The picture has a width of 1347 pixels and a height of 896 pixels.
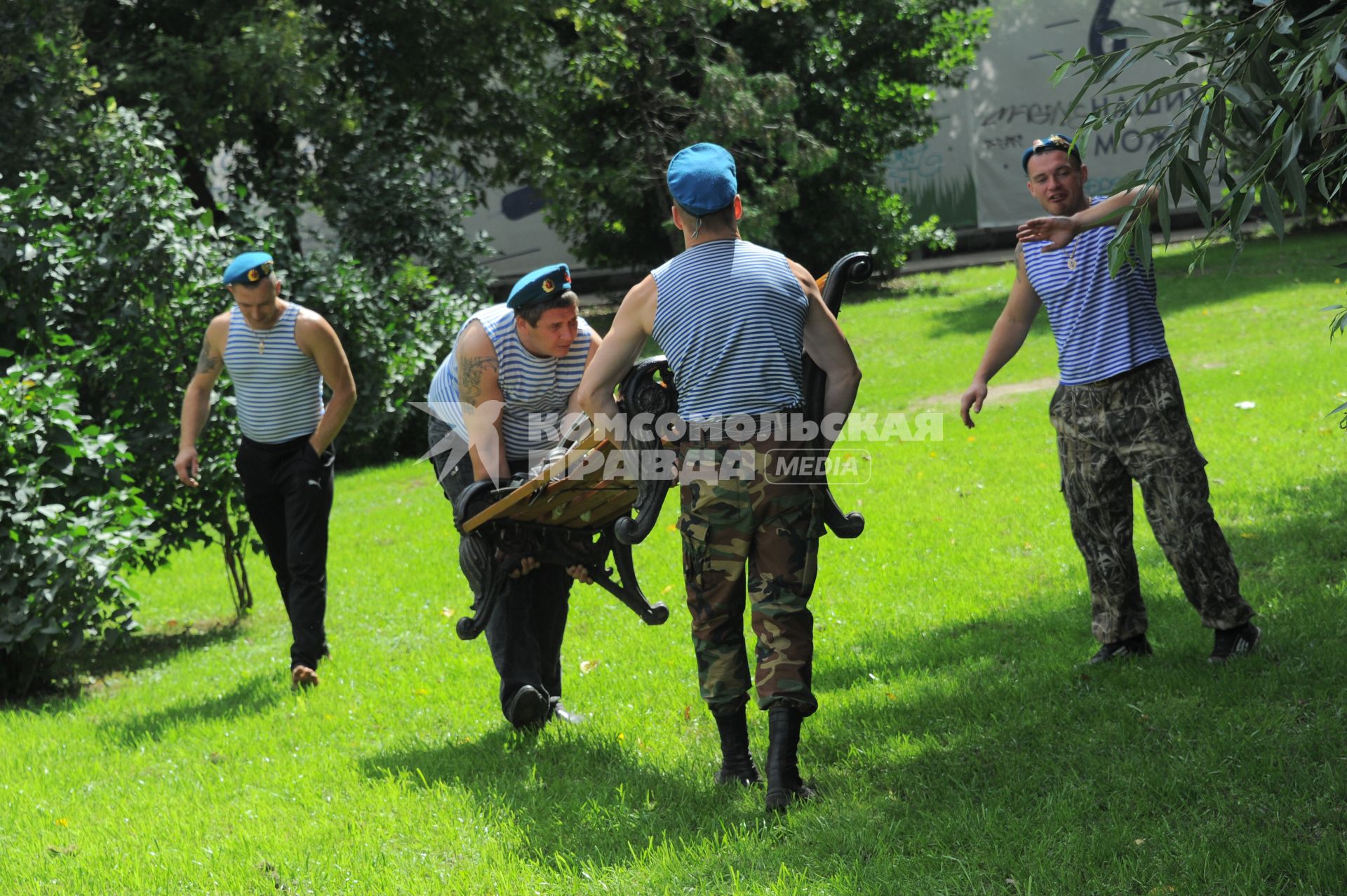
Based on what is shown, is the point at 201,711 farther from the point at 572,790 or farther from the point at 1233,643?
the point at 1233,643

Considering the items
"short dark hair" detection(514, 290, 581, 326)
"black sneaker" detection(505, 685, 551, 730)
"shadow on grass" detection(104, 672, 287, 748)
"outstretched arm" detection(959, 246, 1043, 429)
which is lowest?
"shadow on grass" detection(104, 672, 287, 748)

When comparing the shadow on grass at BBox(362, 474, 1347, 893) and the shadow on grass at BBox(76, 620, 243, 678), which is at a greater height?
the shadow on grass at BBox(362, 474, 1347, 893)

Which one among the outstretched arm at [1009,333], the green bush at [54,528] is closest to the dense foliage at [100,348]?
the green bush at [54,528]

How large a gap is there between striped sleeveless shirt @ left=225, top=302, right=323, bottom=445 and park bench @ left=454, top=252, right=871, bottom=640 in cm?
207

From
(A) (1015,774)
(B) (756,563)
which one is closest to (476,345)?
(B) (756,563)

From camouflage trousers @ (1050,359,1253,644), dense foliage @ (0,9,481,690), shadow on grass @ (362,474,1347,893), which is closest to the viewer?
shadow on grass @ (362,474,1347,893)

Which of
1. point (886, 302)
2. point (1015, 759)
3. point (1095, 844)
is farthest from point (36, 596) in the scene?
point (886, 302)

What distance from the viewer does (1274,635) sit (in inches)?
215

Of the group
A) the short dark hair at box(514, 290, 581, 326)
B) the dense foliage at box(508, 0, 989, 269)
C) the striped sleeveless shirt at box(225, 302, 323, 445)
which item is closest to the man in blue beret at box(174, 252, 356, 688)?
the striped sleeveless shirt at box(225, 302, 323, 445)

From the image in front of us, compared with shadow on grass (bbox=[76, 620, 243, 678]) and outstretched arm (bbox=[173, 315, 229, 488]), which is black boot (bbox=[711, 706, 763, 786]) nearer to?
outstretched arm (bbox=[173, 315, 229, 488])

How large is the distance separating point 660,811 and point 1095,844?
148 cm

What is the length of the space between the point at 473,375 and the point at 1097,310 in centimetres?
255

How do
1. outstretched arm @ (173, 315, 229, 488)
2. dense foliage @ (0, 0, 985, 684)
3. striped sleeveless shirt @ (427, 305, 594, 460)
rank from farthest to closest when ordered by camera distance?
dense foliage @ (0, 0, 985, 684) < outstretched arm @ (173, 315, 229, 488) < striped sleeveless shirt @ (427, 305, 594, 460)

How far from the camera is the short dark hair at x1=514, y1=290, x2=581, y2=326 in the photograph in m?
5.24
